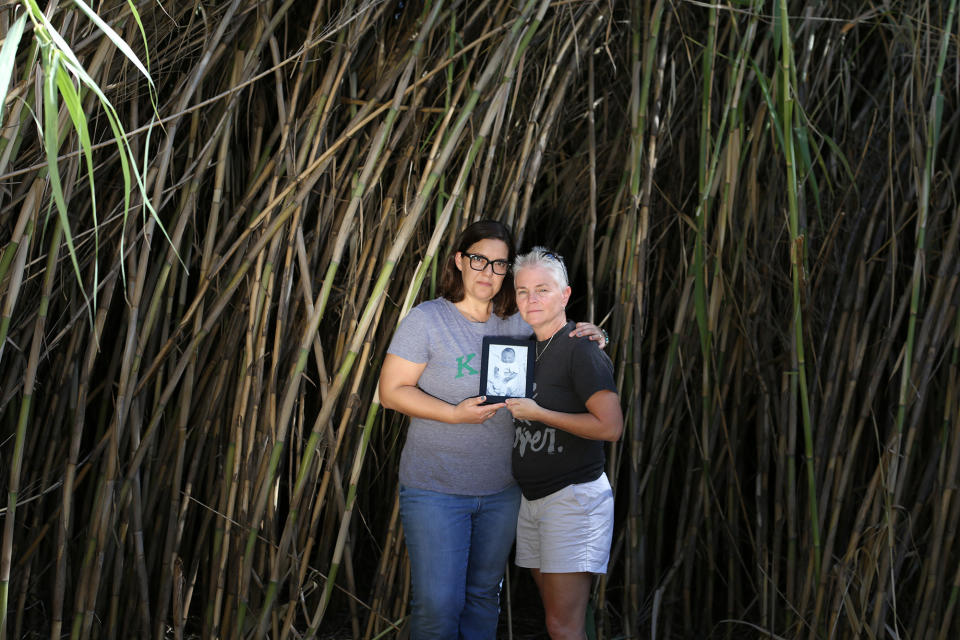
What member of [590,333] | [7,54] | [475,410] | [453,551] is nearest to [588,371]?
[590,333]

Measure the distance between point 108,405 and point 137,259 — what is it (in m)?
0.44

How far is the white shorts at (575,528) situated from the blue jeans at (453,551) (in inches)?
4.2

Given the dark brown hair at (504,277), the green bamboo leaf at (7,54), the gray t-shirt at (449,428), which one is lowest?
the gray t-shirt at (449,428)

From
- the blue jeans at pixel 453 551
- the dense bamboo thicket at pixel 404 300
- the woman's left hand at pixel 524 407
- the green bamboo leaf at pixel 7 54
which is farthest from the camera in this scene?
the dense bamboo thicket at pixel 404 300

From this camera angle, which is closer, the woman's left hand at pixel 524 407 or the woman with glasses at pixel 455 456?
the woman's left hand at pixel 524 407

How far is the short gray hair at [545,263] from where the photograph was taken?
1.79 metres

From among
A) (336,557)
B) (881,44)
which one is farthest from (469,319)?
(881,44)

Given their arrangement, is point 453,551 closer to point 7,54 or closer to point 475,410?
point 475,410

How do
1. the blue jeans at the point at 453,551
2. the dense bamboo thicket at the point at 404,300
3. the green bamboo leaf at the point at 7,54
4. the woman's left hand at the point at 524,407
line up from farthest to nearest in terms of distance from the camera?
1. the dense bamboo thicket at the point at 404,300
2. the blue jeans at the point at 453,551
3. the woman's left hand at the point at 524,407
4. the green bamboo leaf at the point at 7,54

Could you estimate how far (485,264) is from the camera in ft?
5.90

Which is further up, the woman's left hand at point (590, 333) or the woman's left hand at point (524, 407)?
the woman's left hand at point (590, 333)

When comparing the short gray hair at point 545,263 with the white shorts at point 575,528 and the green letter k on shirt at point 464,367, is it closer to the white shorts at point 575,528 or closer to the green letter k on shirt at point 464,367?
the green letter k on shirt at point 464,367

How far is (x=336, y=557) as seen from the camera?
1904 millimetres

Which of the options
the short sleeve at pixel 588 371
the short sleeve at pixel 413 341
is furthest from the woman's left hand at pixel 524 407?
the short sleeve at pixel 413 341
